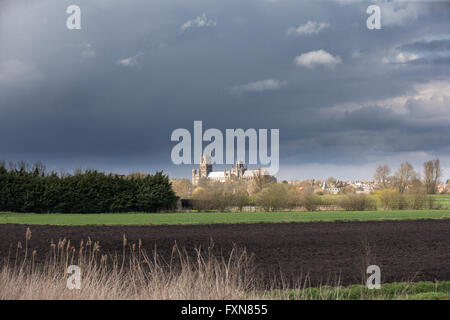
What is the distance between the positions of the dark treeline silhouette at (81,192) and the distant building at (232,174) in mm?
11249

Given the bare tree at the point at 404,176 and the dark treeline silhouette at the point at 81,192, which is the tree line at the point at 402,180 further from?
the dark treeline silhouette at the point at 81,192

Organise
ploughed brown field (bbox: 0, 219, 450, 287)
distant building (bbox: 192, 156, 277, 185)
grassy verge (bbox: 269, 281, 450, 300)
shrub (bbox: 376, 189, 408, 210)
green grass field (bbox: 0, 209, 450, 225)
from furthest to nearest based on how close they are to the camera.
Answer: distant building (bbox: 192, 156, 277, 185) → shrub (bbox: 376, 189, 408, 210) → green grass field (bbox: 0, 209, 450, 225) → ploughed brown field (bbox: 0, 219, 450, 287) → grassy verge (bbox: 269, 281, 450, 300)

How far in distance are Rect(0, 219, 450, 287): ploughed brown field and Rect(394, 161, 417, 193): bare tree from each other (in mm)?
24928

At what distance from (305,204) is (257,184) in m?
8.88

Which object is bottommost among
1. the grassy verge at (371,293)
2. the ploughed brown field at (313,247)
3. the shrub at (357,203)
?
the ploughed brown field at (313,247)

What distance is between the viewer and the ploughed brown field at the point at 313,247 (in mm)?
12102

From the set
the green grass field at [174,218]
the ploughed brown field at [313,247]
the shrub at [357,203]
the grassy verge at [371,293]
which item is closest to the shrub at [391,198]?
the shrub at [357,203]

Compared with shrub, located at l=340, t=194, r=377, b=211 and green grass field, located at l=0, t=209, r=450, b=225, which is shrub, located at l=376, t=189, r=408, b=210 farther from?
green grass field, located at l=0, t=209, r=450, b=225

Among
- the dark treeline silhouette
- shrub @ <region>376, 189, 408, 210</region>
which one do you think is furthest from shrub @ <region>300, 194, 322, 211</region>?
the dark treeline silhouette

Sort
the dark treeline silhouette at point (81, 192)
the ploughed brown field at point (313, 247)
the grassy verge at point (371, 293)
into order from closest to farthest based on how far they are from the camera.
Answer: the grassy verge at point (371, 293) < the ploughed brown field at point (313, 247) < the dark treeline silhouette at point (81, 192)

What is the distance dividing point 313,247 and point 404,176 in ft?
122

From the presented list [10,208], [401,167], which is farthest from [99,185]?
[401,167]

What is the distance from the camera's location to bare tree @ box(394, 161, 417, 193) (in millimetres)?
49719
